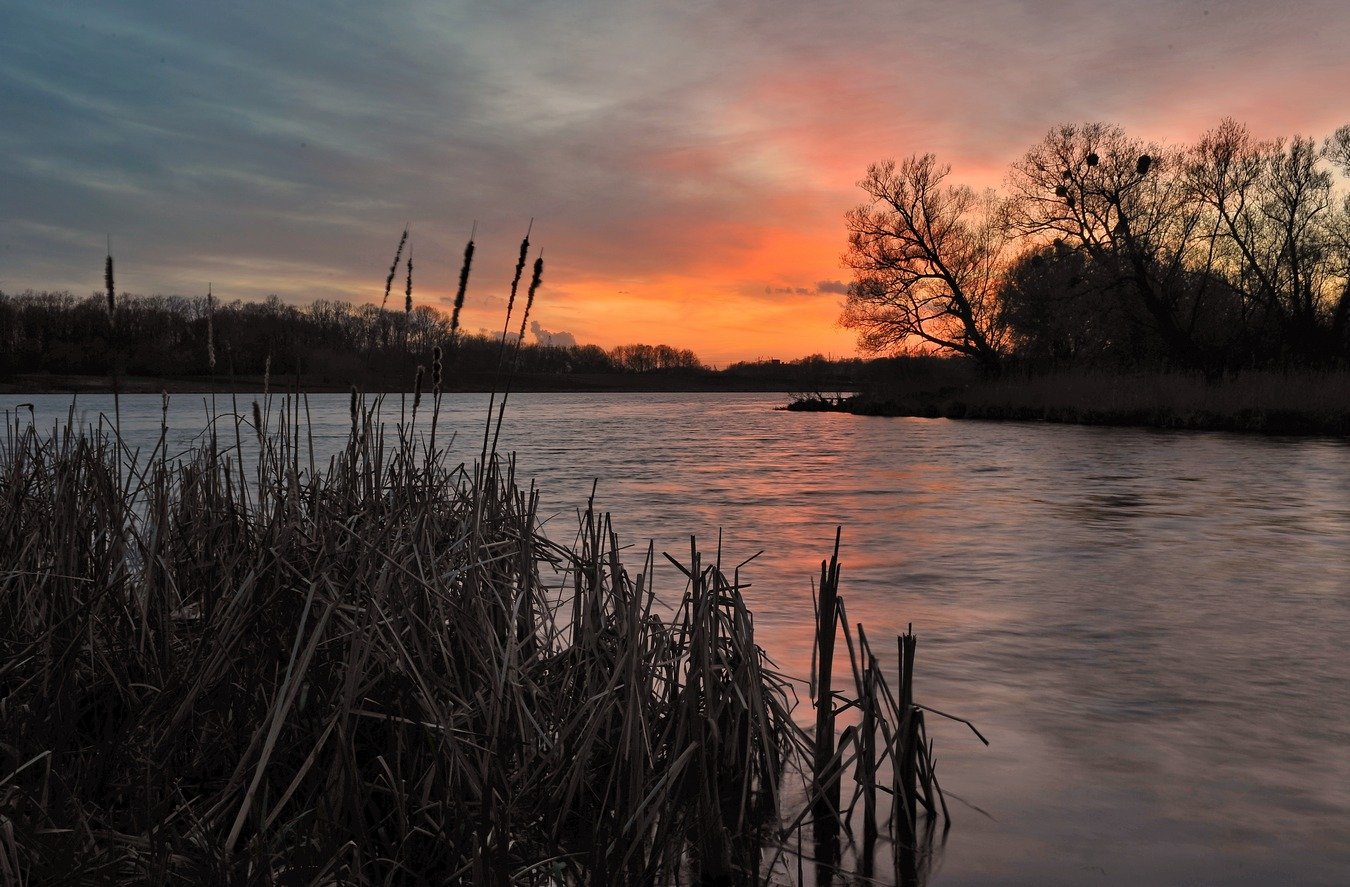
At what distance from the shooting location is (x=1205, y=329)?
36812 millimetres

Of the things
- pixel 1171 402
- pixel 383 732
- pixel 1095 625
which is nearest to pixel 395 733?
pixel 383 732

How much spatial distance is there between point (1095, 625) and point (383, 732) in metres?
5.93

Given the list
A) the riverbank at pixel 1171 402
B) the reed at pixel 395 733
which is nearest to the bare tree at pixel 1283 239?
the riverbank at pixel 1171 402

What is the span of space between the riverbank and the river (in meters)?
6.40

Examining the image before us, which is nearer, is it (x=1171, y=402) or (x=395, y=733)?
(x=395, y=733)

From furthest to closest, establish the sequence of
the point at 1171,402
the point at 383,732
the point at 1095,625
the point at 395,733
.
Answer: the point at 1171,402 → the point at 1095,625 → the point at 383,732 → the point at 395,733

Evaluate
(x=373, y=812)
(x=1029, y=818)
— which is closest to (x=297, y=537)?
(x=373, y=812)

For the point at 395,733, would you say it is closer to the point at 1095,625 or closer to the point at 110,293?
the point at 110,293

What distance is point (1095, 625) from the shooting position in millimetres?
7297

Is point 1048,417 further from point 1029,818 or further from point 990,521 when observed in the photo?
point 1029,818

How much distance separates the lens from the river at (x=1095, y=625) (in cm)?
351

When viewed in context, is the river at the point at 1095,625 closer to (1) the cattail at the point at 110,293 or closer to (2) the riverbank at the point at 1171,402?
(1) the cattail at the point at 110,293

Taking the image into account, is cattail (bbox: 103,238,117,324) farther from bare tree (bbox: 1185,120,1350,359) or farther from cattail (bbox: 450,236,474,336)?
bare tree (bbox: 1185,120,1350,359)

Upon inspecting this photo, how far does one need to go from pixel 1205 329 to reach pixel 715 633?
39.6 metres
